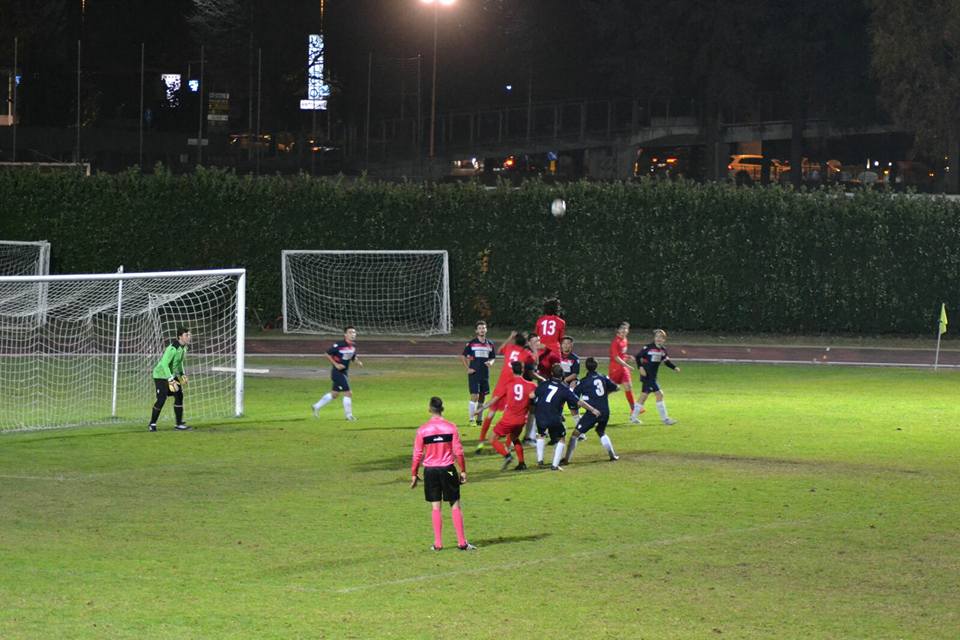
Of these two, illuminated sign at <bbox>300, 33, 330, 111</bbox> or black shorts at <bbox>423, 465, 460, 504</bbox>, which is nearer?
black shorts at <bbox>423, 465, 460, 504</bbox>

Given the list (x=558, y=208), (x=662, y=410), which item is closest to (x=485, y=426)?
(x=662, y=410)

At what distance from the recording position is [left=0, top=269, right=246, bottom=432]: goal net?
2973 centimetres

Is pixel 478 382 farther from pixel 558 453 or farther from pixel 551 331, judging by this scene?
pixel 558 453

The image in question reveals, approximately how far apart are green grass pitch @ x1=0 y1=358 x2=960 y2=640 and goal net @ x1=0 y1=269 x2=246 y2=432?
2.63 metres

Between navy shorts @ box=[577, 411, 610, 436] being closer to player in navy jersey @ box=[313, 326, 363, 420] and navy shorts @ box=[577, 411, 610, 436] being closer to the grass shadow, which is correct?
the grass shadow

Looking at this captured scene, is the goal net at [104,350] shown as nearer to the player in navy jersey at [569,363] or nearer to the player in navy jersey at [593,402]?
the player in navy jersey at [569,363]

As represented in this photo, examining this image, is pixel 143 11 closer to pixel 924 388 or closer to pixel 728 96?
pixel 728 96

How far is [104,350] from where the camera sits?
41.2 m

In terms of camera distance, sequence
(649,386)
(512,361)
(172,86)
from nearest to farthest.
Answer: (512,361) → (649,386) → (172,86)

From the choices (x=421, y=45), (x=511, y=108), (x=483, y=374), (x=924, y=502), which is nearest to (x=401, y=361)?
(x=483, y=374)

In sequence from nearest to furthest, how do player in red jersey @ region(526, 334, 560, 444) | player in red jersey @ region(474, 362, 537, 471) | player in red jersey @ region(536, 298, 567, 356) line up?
player in red jersey @ region(474, 362, 537, 471) → player in red jersey @ region(526, 334, 560, 444) → player in red jersey @ region(536, 298, 567, 356)

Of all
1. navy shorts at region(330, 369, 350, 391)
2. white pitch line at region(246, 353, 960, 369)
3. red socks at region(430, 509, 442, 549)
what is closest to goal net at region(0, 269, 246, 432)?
white pitch line at region(246, 353, 960, 369)

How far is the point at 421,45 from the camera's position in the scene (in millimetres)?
89438

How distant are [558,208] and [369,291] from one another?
6.95 meters
